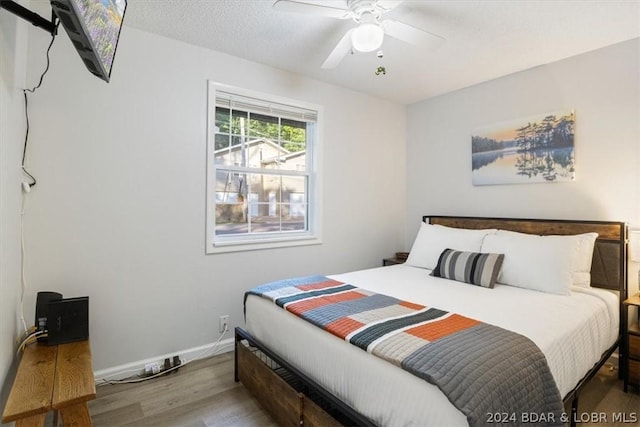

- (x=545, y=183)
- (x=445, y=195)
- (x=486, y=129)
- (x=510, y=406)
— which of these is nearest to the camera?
(x=510, y=406)

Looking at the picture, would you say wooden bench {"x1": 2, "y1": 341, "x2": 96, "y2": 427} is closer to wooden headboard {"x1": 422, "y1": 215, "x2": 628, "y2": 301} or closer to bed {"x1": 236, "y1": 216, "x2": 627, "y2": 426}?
bed {"x1": 236, "y1": 216, "x2": 627, "y2": 426}

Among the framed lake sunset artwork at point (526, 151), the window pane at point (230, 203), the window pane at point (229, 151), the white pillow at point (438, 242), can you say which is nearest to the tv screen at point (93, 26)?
the window pane at point (229, 151)

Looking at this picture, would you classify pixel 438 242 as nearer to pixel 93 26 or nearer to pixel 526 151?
pixel 526 151

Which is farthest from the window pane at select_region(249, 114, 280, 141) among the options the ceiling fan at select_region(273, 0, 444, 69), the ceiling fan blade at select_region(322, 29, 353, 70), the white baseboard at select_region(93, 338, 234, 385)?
the white baseboard at select_region(93, 338, 234, 385)

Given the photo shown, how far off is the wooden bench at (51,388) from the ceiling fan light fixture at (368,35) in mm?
2175

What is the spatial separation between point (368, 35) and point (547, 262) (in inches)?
78.0

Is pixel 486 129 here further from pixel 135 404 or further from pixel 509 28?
pixel 135 404

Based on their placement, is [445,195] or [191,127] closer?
[191,127]

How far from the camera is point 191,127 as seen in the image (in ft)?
8.79

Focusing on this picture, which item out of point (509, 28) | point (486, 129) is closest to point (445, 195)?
point (486, 129)

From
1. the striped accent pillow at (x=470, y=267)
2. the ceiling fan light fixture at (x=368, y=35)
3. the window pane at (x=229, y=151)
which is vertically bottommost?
the striped accent pillow at (x=470, y=267)

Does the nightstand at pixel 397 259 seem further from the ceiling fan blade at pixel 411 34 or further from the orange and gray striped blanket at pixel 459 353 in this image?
the ceiling fan blade at pixel 411 34

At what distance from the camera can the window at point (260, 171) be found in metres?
2.89

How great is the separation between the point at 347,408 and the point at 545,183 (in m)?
2.73
